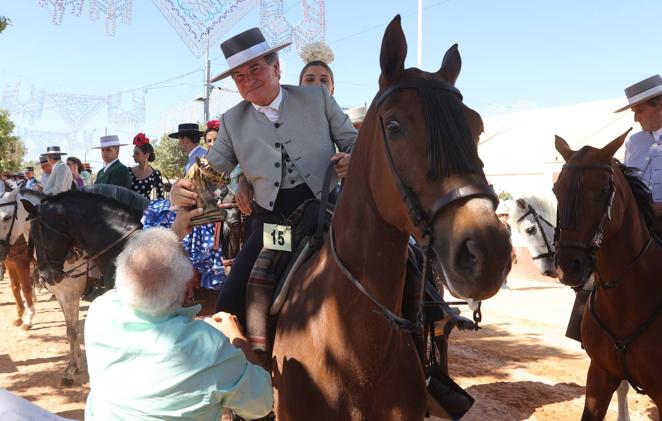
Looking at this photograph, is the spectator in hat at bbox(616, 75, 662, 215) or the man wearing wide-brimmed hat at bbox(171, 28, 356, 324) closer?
the man wearing wide-brimmed hat at bbox(171, 28, 356, 324)

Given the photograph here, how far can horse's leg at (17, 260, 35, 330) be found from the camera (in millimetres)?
9039

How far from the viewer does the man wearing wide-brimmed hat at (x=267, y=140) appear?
2.82m

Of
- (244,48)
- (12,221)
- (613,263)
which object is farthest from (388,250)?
(12,221)

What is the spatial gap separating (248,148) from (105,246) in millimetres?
3713

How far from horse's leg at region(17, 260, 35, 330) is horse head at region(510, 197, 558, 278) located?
887cm

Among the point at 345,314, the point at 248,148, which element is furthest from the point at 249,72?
the point at 345,314

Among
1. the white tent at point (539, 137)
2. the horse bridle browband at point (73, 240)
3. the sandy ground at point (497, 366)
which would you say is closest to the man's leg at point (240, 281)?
the horse bridle browband at point (73, 240)

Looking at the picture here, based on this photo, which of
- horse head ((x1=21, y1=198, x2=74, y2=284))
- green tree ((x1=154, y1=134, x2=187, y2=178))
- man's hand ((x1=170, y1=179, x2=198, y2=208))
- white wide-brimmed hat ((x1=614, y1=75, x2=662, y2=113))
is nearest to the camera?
man's hand ((x1=170, y1=179, x2=198, y2=208))

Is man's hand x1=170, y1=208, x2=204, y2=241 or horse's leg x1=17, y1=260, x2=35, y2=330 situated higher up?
man's hand x1=170, y1=208, x2=204, y2=241

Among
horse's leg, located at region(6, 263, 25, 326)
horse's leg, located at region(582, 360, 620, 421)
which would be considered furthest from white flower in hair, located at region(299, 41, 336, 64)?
horse's leg, located at region(6, 263, 25, 326)

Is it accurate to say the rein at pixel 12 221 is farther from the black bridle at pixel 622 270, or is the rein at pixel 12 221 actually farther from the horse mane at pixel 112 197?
the black bridle at pixel 622 270

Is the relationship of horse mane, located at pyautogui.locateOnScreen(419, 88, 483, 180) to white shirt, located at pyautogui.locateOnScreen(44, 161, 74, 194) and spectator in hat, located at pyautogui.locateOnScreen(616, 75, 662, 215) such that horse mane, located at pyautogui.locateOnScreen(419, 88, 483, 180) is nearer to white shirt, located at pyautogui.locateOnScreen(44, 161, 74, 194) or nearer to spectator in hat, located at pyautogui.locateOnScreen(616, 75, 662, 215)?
spectator in hat, located at pyautogui.locateOnScreen(616, 75, 662, 215)

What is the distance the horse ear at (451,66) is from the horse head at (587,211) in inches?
74.5

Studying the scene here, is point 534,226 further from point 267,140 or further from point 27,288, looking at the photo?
point 27,288
